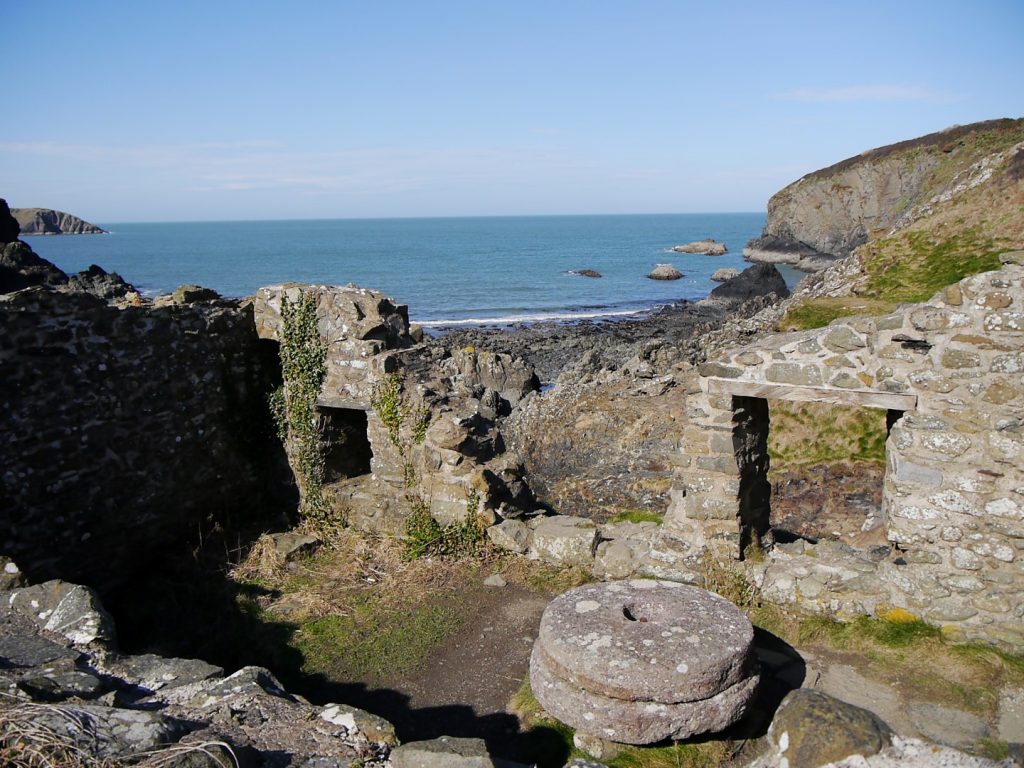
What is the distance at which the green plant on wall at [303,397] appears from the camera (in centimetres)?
Result: 1017

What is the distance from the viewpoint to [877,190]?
5319 centimetres

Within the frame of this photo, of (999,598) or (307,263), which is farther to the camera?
(307,263)

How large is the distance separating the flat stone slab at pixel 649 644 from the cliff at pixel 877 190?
63.9ft

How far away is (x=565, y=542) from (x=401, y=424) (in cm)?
252

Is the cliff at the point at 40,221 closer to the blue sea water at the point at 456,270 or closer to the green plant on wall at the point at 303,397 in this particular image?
the blue sea water at the point at 456,270

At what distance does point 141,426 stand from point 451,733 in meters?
5.38

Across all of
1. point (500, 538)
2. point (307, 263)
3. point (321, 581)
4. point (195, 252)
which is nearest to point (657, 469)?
point (500, 538)

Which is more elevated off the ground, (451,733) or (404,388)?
(404,388)

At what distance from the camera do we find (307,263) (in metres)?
107

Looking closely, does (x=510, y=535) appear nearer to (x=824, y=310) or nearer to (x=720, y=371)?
(x=720, y=371)

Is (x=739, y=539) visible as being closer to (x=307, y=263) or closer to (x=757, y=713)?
(x=757, y=713)

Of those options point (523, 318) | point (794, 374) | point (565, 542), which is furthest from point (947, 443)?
point (523, 318)

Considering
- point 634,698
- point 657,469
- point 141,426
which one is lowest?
point 657,469

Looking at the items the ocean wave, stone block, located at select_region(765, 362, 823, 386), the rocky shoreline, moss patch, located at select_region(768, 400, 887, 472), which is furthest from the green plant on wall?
the ocean wave
